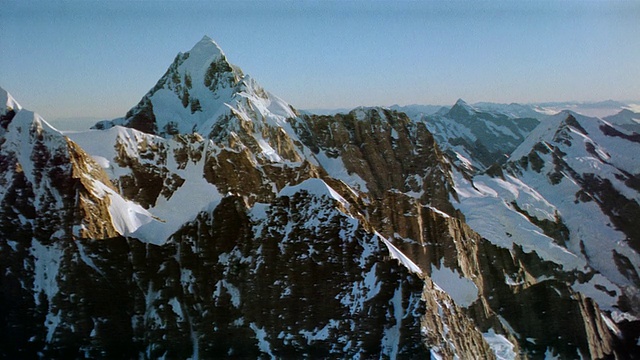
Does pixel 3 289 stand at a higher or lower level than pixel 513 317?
higher

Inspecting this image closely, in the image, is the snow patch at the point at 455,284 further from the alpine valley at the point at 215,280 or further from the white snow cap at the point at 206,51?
the white snow cap at the point at 206,51

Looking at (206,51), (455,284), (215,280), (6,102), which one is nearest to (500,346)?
(455,284)

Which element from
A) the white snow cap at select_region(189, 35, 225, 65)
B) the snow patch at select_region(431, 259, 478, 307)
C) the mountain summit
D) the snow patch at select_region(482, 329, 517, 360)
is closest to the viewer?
the snow patch at select_region(482, 329, 517, 360)

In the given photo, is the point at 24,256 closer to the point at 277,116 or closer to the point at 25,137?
the point at 25,137

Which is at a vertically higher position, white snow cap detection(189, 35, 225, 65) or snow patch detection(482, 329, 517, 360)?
white snow cap detection(189, 35, 225, 65)

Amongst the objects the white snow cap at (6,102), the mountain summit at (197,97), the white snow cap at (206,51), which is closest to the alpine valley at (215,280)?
the white snow cap at (6,102)

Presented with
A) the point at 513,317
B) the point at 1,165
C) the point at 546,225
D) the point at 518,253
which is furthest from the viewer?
the point at 546,225

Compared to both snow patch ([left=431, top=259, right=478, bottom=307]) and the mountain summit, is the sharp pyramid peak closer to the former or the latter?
the mountain summit

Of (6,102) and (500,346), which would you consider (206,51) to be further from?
(500,346)

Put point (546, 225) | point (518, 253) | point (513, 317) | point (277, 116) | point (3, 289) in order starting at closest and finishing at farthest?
point (3, 289)
point (513, 317)
point (518, 253)
point (277, 116)
point (546, 225)

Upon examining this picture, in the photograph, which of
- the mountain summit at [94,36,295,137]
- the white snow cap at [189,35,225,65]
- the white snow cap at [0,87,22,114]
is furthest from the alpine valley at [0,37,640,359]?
the white snow cap at [189,35,225,65]

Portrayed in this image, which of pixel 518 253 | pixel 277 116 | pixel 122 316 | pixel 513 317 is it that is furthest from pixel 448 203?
pixel 122 316
